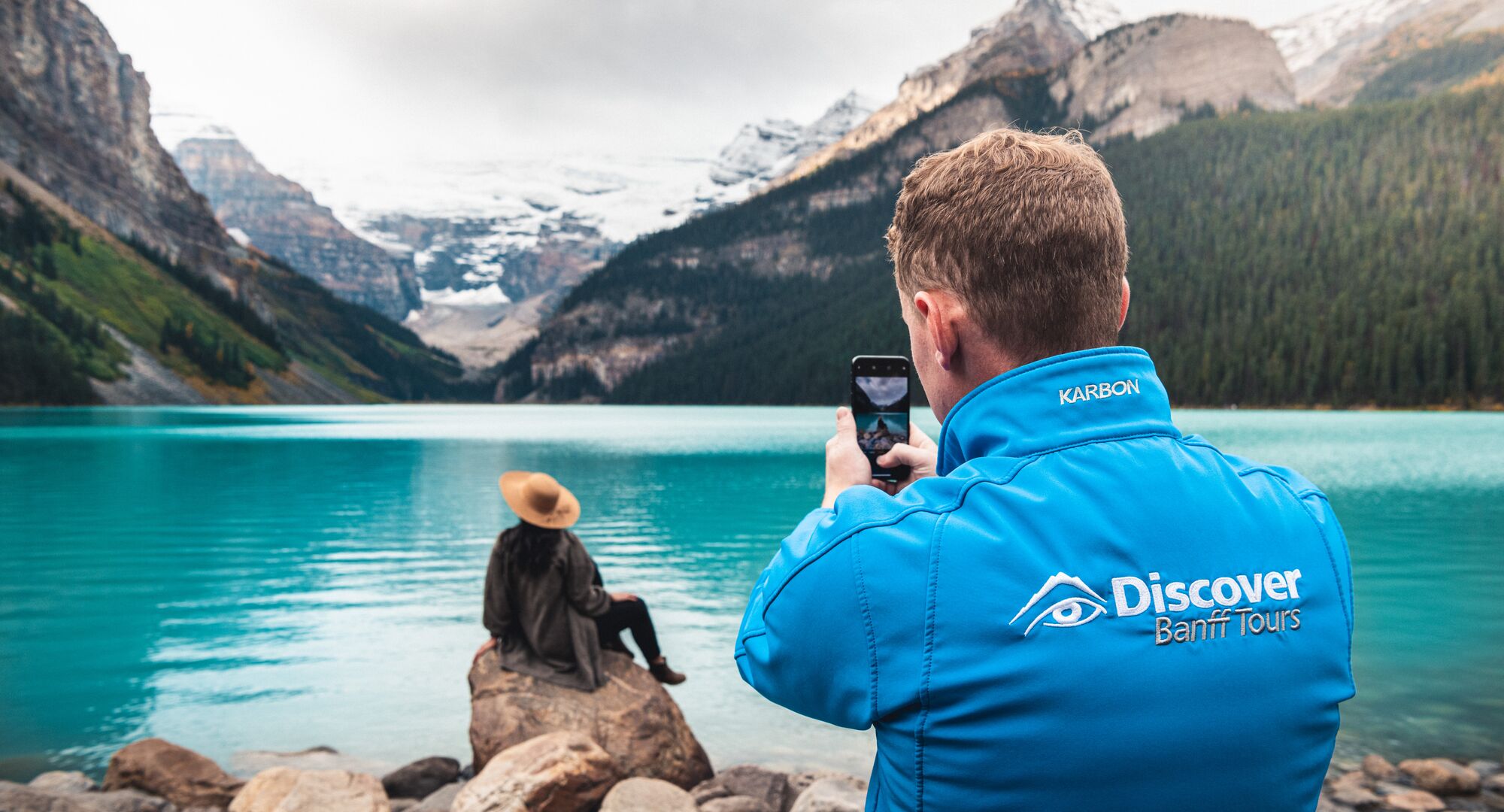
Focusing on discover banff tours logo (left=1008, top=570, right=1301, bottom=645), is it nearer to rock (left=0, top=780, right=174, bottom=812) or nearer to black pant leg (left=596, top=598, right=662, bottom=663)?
black pant leg (left=596, top=598, right=662, bottom=663)

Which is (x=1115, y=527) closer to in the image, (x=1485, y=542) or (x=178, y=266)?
(x=1485, y=542)

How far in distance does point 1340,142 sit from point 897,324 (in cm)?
8579

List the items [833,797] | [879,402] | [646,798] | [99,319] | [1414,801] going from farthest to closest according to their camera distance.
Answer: [99,319] < [1414,801] < [646,798] < [833,797] < [879,402]

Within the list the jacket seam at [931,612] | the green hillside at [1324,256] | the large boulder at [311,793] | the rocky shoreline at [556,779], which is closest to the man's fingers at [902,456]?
the jacket seam at [931,612]

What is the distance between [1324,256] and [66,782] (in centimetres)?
16108

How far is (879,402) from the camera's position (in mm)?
2586

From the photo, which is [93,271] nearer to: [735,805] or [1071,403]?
[735,805]

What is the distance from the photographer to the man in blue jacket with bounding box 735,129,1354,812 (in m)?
1.37

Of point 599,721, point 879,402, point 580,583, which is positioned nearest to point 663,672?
point 599,721

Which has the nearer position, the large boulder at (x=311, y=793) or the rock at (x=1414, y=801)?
the large boulder at (x=311, y=793)

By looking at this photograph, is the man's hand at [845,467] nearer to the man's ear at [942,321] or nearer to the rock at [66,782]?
the man's ear at [942,321]

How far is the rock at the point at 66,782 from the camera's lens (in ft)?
26.7

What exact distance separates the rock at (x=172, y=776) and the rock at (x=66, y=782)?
1.72 feet

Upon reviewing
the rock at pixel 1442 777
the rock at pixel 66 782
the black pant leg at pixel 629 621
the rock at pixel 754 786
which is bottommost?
the rock at pixel 66 782
